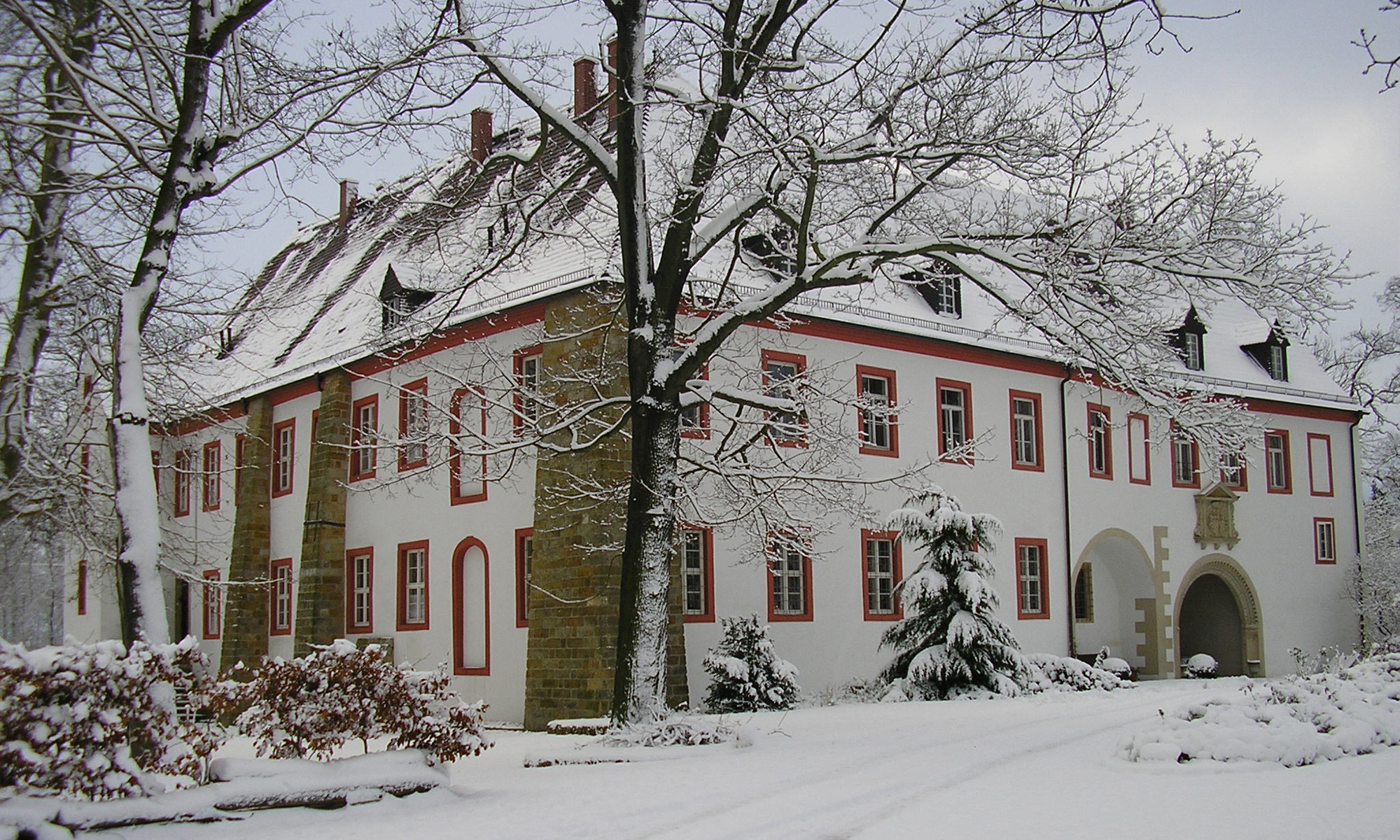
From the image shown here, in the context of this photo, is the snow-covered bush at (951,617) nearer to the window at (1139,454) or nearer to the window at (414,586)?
the window at (414,586)

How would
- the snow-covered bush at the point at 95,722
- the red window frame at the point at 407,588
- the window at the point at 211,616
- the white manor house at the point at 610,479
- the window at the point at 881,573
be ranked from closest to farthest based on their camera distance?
the snow-covered bush at the point at 95,722 < the white manor house at the point at 610,479 < the window at the point at 881,573 < the red window frame at the point at 407,588 < the window at the point at 211,616

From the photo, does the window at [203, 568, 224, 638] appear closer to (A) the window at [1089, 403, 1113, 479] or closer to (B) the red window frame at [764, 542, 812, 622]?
(B) the red window frame at [764, 542, 812, 622]

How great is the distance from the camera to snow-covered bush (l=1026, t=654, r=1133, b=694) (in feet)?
72.9

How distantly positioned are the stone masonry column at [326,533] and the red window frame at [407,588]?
6.36ft

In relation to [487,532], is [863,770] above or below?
below

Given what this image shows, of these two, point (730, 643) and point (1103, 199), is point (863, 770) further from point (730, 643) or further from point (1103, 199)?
point (730, 643)

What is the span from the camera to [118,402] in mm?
11781

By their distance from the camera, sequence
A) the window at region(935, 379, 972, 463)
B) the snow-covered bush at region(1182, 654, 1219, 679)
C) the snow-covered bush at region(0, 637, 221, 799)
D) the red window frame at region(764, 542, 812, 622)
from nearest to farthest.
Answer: the snow-covered bush at region(0, 637, 221, 799) → the red window frame at region(764, 542, 812, 622) → the window at region(935, 379, 972, 463) → the snow-covered bush at region(1182, 654, 1219, 679)

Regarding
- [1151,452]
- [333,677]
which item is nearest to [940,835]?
[333,677]

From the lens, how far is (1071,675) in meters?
22.4

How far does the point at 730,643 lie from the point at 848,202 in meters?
6.65

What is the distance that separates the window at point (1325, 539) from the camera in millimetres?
31969

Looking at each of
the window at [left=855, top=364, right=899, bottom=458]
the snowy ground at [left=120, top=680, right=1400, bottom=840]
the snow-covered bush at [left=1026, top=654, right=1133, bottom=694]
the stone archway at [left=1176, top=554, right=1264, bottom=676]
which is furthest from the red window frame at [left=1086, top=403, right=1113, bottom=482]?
the snowy ground at [left=120, top=680, right=1400, bottom=840]

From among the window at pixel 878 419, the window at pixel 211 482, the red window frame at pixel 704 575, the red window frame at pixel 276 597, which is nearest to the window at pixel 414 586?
the red window frame at pixel 276 597
